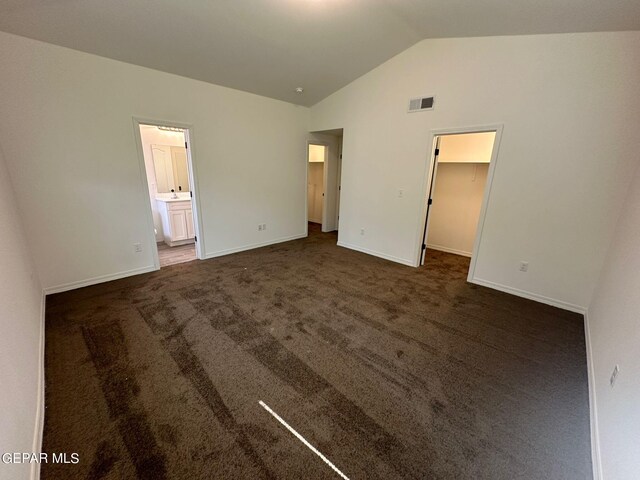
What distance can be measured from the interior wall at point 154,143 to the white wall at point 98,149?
147 cm

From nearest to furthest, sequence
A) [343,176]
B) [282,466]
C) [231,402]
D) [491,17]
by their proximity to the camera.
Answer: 1. [282,466]
2. [231,402]
3. [491,17]
4. [343,176]

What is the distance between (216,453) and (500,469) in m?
1.53

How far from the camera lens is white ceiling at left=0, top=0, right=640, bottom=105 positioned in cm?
228

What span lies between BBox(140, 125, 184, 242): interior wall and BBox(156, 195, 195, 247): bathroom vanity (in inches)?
5.6

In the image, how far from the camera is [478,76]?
3160mm

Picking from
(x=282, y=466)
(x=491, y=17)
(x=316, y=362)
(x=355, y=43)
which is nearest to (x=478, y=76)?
(x=491, y=17)

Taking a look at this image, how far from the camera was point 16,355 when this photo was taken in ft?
4.66

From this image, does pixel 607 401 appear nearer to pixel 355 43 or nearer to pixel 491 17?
pixel 491 17

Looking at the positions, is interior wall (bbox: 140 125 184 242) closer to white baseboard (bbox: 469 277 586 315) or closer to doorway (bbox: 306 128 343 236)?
doorway (bbox: 306 128 343 236)

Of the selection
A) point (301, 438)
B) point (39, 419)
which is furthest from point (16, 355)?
point (301, 438)

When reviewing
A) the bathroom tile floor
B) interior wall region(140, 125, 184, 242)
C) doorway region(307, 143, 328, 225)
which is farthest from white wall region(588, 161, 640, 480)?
interior wall region(140, 125, 184, 242)

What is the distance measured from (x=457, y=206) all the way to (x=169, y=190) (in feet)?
19.0

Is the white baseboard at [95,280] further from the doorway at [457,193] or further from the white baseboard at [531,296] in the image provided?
the white baseboard at [531,296]

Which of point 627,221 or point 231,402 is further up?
point 627,221
